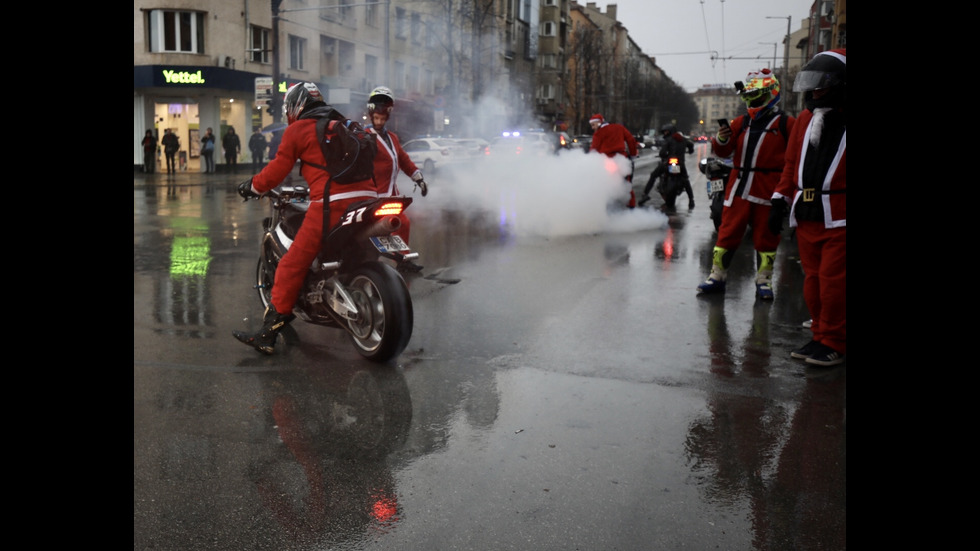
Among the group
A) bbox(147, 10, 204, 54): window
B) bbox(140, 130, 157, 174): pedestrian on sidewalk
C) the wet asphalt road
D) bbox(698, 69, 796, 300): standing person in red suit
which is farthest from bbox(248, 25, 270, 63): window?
bbox(698, 69, 796, 300): standing person in red suit

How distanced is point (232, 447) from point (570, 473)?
1.52 meters

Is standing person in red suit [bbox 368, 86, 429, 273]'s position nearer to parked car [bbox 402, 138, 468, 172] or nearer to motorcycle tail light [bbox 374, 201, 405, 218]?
motorcycle tail light [bbox 374, 201, 405, 218]

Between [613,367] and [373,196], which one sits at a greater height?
[373,196]

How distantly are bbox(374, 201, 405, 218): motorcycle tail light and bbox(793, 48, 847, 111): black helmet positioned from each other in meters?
2.46

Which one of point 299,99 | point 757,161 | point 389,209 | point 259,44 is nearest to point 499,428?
point 389,209

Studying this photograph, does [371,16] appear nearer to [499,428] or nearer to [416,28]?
[416,28]

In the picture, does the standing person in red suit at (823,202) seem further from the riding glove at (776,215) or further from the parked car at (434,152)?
the parked car at (434,152)

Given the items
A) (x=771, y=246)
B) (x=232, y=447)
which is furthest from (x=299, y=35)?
(x=232, y=447)

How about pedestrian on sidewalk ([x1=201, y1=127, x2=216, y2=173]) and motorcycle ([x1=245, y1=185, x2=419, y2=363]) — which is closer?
motorcycle ([x1=245, y1=185, x2=419, y2=363])

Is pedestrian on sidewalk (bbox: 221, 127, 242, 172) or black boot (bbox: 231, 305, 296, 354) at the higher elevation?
pedestrian on sidewalk (bbox: 221, 127, 242, 172)

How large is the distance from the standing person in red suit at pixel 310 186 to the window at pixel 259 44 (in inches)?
1261

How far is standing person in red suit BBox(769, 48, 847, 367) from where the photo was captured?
196 inches
